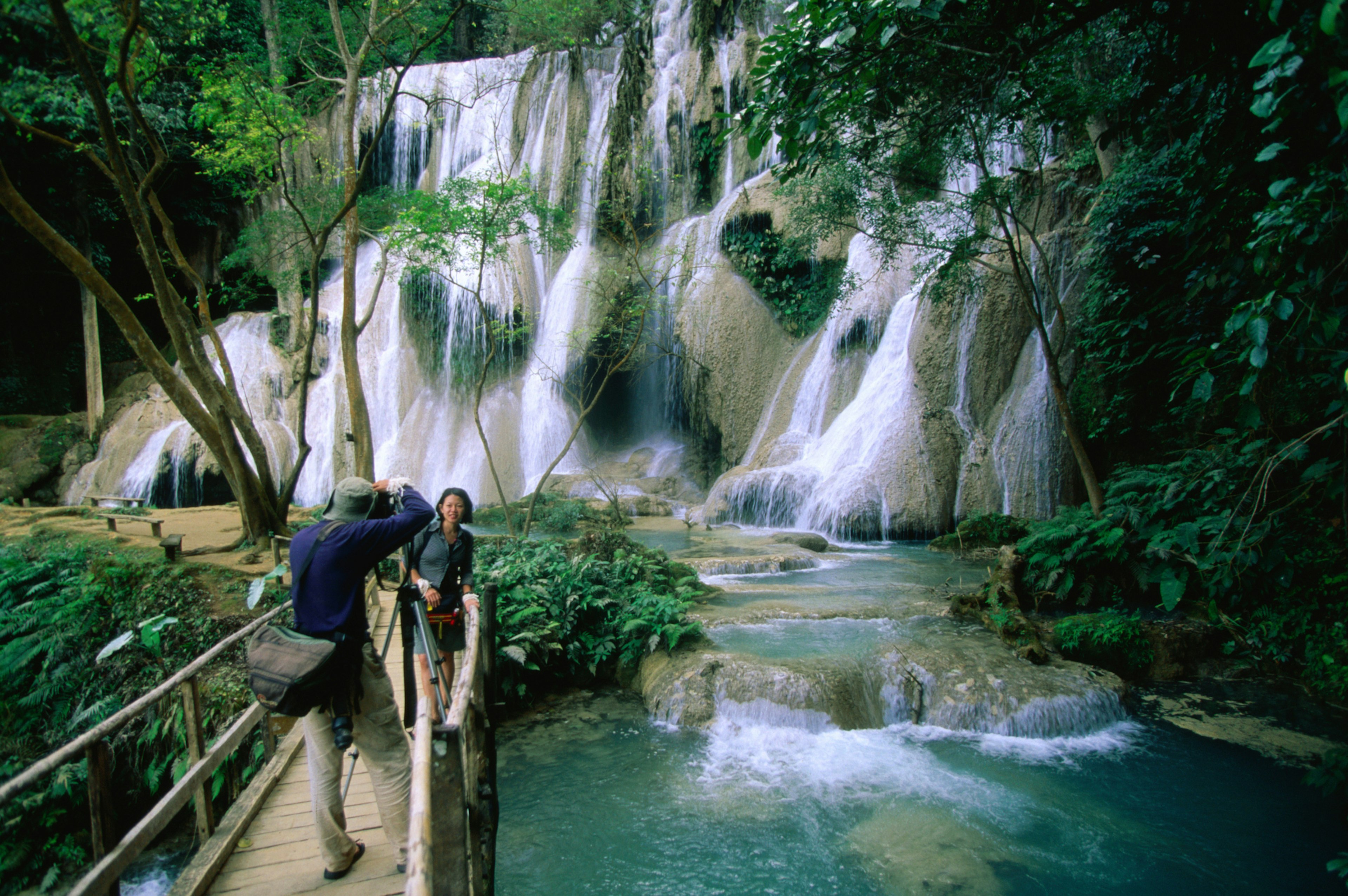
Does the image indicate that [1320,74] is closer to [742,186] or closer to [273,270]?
[742,186]

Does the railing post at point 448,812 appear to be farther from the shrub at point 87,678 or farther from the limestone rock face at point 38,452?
the limestone rock face at point 38,452

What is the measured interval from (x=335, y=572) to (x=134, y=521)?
382 inches

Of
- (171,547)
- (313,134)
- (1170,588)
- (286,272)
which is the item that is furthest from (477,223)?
(1170,588)

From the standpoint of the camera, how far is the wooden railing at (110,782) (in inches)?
95.3

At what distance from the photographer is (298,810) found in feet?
12.8

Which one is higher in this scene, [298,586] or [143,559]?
[298,586]

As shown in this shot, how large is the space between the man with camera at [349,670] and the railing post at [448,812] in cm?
80

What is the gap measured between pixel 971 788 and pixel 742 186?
17.2 m

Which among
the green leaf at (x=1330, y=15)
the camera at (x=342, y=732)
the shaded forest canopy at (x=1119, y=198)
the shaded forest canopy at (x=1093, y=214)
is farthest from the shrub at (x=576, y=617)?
the green leaf at (x=1330, y=15)

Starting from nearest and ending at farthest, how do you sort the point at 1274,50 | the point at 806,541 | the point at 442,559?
the point at 1274,50, the point at 442,559, the point at 806,541

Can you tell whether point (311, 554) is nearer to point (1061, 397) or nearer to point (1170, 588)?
point (1170, 588)

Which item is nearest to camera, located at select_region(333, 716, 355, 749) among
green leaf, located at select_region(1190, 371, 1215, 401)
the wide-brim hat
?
the wide-brim hat

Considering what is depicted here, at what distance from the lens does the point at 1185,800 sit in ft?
18.0

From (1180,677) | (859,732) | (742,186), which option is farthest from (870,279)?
(859,732)
